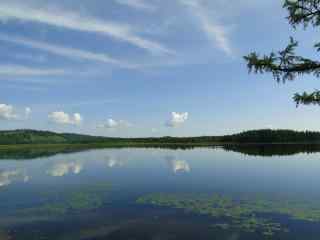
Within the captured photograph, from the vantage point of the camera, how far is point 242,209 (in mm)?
21359

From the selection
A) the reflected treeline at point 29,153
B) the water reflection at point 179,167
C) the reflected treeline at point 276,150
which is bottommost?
the reflected treeline at point 29,153

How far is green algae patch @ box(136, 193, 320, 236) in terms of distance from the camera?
17.5 metres

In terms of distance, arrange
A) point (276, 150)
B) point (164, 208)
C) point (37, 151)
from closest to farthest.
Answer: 1. point (164, 208)
2. point (276, 150)
3. point (37, 151)

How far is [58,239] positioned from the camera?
15.7 meters

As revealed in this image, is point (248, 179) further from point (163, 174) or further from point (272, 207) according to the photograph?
point (272, 207)

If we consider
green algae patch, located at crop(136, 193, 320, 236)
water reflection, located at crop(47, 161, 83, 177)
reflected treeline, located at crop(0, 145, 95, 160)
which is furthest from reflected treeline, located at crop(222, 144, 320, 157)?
reflected treeline, located at crop(0, 145, 95, 160)

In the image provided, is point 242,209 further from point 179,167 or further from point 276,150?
point 276,150

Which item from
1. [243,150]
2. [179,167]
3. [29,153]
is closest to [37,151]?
[29,153]

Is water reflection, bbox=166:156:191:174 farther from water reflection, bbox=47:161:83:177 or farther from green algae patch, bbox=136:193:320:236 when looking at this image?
green algae patch, bbox=136:193:320:236

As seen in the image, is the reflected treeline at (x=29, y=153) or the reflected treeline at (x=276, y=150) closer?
the reflected treeline at (x=276, y=150)

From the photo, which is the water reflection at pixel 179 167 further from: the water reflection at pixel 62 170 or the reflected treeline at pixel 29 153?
the reflected treeline at pixel 29 153

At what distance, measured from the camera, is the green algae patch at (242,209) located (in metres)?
17.5

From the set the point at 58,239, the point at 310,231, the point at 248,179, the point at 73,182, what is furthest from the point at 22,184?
the point at 310,231

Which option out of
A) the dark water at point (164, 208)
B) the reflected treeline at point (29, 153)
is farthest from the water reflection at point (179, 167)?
the reflected treeline at point (29, 153)
